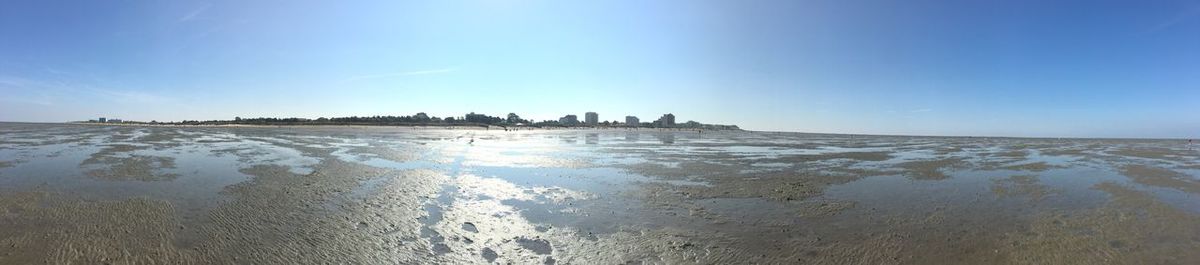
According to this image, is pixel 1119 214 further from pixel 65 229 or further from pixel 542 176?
pixel 65 229

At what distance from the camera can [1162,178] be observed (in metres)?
16.6

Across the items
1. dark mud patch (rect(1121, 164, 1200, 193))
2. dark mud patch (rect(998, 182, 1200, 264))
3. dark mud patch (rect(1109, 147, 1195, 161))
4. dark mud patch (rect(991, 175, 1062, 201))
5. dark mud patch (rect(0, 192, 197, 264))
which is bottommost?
dark mud patch (rect(0, 192, 197, 264))

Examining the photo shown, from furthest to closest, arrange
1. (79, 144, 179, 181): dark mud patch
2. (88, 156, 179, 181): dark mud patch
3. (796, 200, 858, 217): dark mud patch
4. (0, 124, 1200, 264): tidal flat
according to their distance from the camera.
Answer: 1. (79, 144, 179, 181): dark mud patch
2. (88, 156, 179, 181): dark mud patch
3. (796, 200, 858, 217): dark mud patch
4. (0, 124, 1200, 264): tidal flat

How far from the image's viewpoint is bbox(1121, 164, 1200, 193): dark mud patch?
1451 centimetres

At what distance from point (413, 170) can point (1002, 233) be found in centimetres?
1524

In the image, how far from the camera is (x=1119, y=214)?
9.77m

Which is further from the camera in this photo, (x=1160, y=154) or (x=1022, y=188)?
(x=1160, y=154)

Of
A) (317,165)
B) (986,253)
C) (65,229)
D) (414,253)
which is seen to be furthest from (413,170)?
(986,253)

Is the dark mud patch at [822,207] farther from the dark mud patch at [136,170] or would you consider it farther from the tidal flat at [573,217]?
the dark mud patch at [136,170]

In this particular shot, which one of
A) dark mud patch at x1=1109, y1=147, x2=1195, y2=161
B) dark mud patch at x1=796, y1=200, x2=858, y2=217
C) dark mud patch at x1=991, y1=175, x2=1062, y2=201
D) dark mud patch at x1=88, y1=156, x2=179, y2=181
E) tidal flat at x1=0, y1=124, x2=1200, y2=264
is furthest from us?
dark mud patch at x1=1109, y1=147, x2=1195, y2=161

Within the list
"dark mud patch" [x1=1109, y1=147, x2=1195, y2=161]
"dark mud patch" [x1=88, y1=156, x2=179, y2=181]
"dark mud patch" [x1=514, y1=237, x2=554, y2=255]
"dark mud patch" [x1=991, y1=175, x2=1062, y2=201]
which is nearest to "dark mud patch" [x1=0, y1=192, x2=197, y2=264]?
"dark mud patch" [x1=88, y1=156, x2=179, y2=181]

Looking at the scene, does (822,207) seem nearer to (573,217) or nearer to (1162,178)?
(573,217)

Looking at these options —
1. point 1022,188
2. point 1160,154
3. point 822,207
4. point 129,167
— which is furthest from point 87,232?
point 1160,154

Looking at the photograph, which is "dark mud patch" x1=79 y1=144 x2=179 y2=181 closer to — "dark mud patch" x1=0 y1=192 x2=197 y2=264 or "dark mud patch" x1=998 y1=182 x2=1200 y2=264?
"dark mud patch" x1=0 y1=192 x2=197 y2=264
